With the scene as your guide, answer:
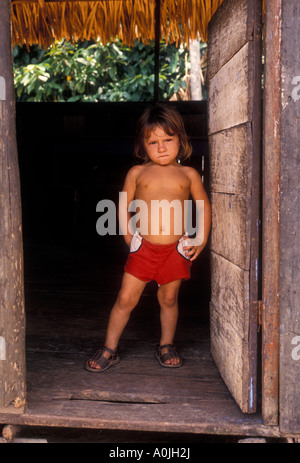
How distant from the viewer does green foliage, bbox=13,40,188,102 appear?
29.1 feet

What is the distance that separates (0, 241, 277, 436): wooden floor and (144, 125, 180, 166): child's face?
114 centimetres

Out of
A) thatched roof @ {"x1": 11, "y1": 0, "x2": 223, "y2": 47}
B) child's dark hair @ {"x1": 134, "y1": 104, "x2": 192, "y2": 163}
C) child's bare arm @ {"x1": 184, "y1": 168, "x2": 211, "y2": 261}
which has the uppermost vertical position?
thatched roof @ {"x1": 11, "y1": 0, "x2": 223, "y2": 47}

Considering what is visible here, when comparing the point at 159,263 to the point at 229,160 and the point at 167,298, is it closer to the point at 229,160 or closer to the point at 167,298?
the point at 167,298

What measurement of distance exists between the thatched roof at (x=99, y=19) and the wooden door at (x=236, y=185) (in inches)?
70.3

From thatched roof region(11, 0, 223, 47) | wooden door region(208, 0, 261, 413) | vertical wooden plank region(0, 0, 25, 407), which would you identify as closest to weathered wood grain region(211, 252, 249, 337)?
wooden door region(208, 0, 261, 413)

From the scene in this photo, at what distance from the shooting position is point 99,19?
14.5 feet

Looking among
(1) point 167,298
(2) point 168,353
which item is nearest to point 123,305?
(1) point 167,298

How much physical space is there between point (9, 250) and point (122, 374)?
0.94 meters

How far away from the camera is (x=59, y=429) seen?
2.34 metres

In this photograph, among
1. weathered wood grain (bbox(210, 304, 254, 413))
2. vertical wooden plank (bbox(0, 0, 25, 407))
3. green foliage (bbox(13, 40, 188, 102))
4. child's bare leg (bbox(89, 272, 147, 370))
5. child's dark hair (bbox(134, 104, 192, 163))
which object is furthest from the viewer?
green foliage (bbox(13, 40, 188, 102))

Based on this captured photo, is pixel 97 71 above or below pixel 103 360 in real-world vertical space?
above

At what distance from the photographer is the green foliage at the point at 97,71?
29.1 ft

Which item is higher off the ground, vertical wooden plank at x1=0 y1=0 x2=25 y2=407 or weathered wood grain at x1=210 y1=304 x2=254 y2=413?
vertical wooden plank at x1=0 y1=0 x2=25 y2=407

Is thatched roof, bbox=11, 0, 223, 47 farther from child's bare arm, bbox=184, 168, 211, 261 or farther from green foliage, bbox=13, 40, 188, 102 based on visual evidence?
green foliage, bbox=13, 40, 188, 102
